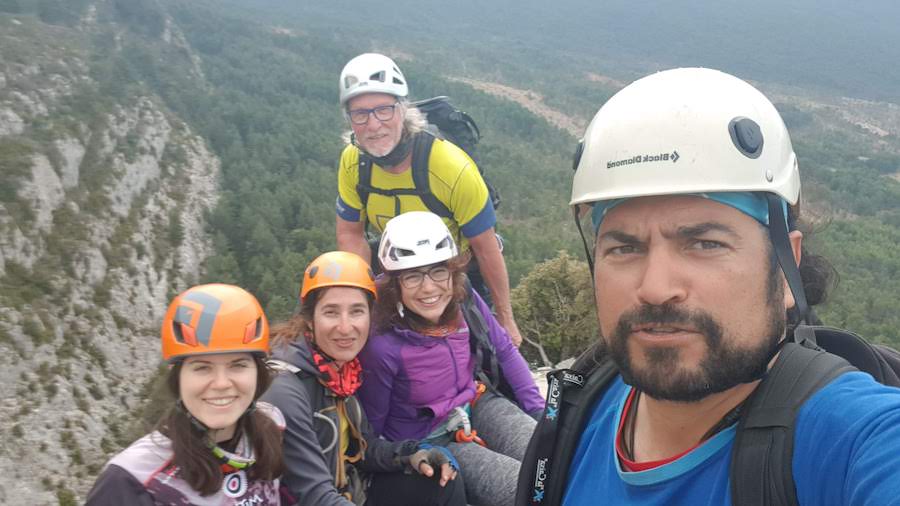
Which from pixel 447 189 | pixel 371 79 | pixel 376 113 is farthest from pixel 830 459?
pixel 371 79

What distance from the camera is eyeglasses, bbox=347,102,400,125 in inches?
166

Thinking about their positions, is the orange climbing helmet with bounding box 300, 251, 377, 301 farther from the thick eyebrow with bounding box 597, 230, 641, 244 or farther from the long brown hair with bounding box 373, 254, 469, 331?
the thick eyebrow with bounding box 597, 230, 641, 244

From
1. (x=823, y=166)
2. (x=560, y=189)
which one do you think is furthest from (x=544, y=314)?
(x=823, y=166)

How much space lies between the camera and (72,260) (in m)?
18.2

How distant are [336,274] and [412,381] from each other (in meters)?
0.74

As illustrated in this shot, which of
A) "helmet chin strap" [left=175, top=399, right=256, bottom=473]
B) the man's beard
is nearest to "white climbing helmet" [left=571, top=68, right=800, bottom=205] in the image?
the man's beard

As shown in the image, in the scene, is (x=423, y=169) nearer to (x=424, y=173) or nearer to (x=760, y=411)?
(x=424, y=173)

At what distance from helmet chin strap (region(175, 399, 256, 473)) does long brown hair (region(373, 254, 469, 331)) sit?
115 cm

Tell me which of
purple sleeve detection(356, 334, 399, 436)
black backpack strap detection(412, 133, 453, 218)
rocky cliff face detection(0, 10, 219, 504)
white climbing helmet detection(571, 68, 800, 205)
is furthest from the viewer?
rocky cliff face detection(0, 10, 219, 504)

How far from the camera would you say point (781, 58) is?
126312 mm

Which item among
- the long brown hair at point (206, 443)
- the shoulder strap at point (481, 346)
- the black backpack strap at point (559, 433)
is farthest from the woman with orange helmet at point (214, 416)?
the shoulder strap at point (481, 346)

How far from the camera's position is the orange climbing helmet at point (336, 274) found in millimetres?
3258

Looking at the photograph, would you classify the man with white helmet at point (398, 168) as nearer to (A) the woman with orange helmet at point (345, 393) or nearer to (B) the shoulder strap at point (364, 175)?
(B) the shoulder strap at point (364, 175)

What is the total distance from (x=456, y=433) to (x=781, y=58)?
14356cm
